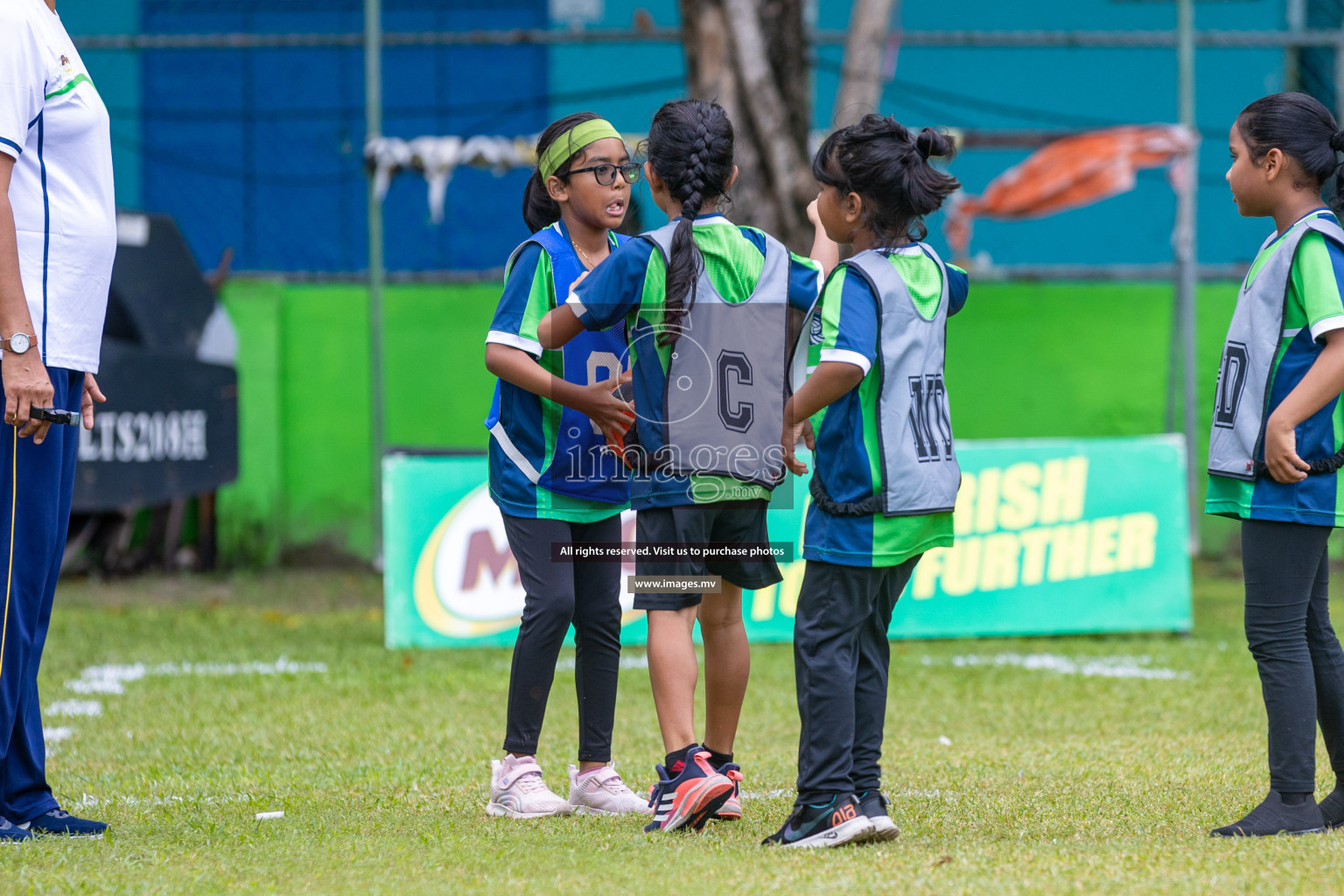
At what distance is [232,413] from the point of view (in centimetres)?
880

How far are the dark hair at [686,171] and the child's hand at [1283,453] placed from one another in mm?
1360

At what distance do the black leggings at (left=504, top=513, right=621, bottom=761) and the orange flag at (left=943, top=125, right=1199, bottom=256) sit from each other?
5.67 metres

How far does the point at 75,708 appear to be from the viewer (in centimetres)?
522

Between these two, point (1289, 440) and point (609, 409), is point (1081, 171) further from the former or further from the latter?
point (609, 409)

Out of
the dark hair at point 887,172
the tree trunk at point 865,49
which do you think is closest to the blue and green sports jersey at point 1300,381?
the dark hair at point 887,172

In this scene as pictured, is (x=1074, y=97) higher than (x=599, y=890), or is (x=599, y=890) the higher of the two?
(x=1074, y=97)

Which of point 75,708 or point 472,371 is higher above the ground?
point 472,371

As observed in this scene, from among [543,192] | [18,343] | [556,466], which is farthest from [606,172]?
[18,343]

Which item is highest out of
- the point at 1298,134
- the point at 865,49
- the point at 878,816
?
the point at 865,49

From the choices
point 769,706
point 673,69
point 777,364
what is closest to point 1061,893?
point 777,364

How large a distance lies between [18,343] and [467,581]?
347 centimetres

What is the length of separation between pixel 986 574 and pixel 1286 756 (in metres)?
3.43

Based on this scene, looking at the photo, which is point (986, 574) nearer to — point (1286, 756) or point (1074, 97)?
point (1286, 756)

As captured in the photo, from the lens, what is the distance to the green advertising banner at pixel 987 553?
6.38 m
